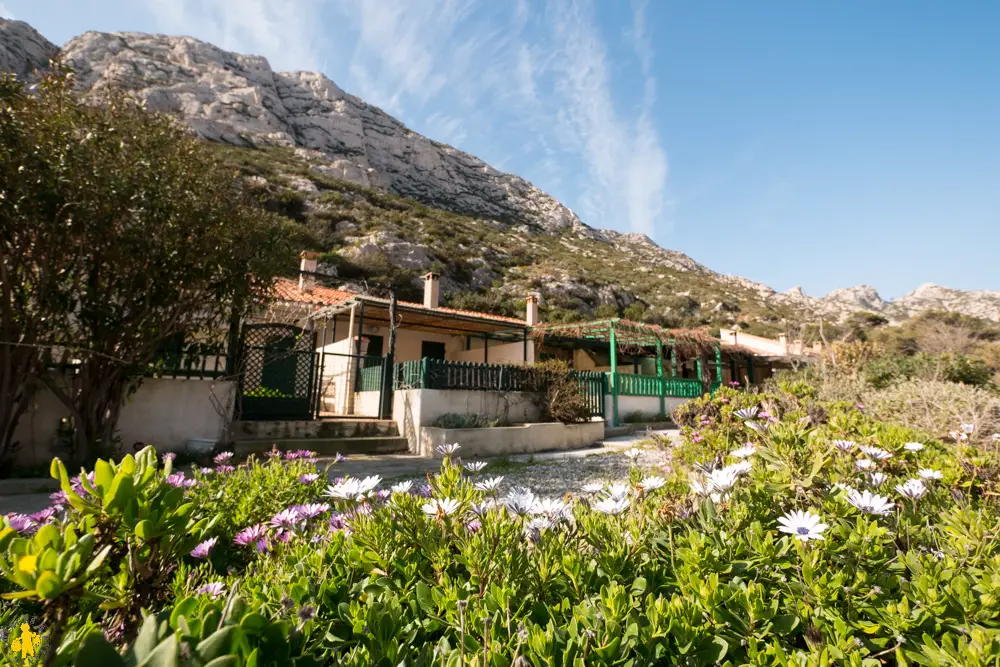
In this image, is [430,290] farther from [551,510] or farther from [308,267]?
[551,510]

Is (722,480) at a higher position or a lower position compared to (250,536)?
higher

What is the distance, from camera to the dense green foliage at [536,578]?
820 mm

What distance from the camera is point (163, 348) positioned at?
708cm

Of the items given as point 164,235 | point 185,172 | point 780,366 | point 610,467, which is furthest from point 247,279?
point 780,366

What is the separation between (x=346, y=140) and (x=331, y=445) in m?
56.1

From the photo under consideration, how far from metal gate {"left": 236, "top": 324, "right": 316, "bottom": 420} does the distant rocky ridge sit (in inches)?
1191

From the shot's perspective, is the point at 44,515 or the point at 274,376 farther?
the point at 274,376

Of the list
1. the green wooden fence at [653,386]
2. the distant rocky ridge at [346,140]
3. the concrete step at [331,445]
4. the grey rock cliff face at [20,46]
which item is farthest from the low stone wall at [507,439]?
the grey rock cliff face at [20,46]

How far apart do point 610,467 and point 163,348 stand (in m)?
7.17

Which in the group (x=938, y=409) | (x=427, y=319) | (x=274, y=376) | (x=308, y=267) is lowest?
(x=938, y=409)

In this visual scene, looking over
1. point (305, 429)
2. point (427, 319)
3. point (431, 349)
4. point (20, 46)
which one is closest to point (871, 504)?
point (305, 429)

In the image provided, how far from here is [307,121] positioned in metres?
55.4

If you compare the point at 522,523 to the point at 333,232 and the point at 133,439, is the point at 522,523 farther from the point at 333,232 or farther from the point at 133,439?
the point at 333,232

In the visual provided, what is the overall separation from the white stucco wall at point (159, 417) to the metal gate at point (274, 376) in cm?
62
